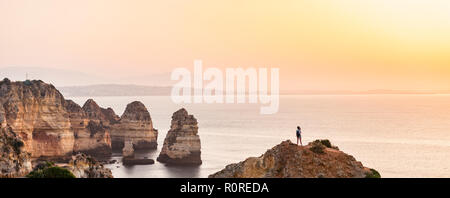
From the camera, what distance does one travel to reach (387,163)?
110812 millimetres

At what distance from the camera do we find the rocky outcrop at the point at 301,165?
32.8m

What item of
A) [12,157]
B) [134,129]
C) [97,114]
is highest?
[97,114]

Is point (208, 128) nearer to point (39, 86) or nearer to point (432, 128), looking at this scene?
point (432, 128)

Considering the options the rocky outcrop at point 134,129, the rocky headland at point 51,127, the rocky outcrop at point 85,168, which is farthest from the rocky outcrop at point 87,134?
the rocky outcrop at point 85,168

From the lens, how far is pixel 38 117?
92688mm

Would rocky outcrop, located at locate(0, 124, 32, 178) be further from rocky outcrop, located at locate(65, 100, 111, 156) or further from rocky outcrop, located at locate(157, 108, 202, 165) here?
rocky outcrop, located at locate(65, 100, 111, 156)

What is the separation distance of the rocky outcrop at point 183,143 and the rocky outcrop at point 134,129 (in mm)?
18701

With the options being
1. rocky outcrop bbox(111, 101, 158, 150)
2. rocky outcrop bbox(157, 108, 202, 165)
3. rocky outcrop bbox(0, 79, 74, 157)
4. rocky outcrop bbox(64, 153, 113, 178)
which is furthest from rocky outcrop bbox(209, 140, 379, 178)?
rocky outcrop bbox(111, 101, 158, 150)

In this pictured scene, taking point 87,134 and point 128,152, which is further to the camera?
point 87,134

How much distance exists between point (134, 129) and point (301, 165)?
88.4m

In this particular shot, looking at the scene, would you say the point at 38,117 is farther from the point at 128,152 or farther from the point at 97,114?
the point at 97,114

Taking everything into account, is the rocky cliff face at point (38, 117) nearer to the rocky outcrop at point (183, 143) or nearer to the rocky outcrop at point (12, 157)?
the rocky outcrop at point (183, 143)

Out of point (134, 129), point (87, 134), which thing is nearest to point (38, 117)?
point (87, 134)
